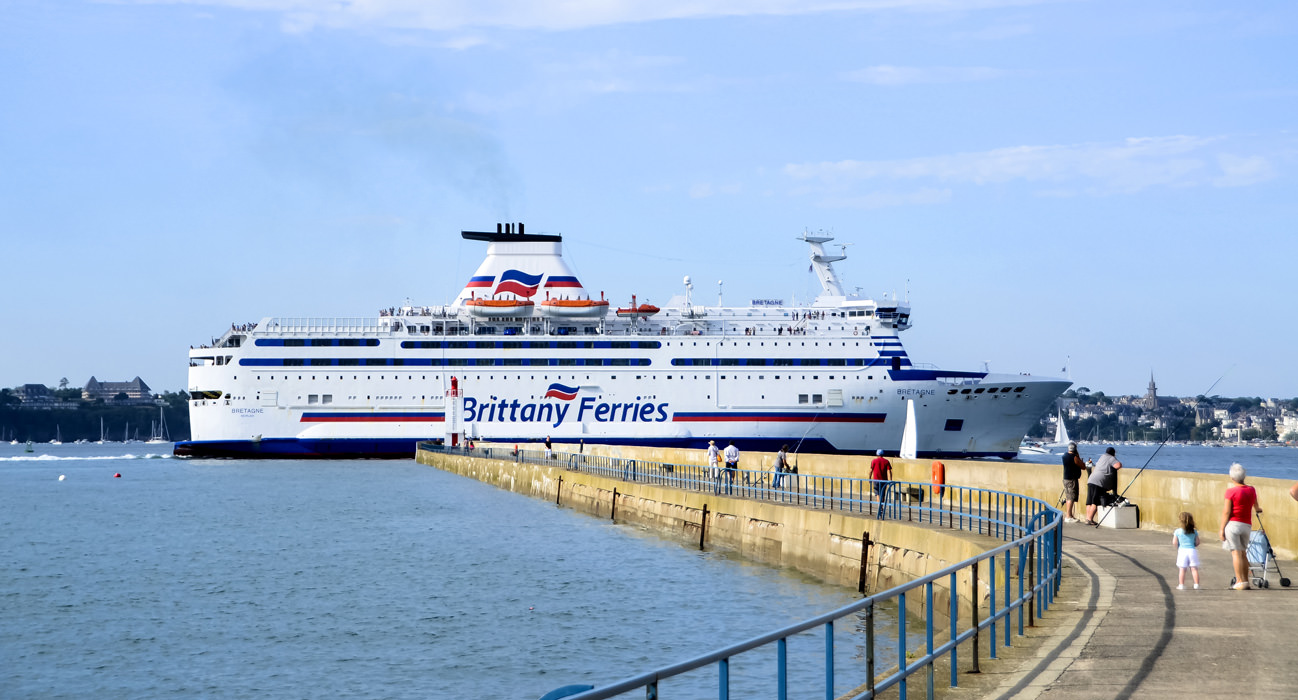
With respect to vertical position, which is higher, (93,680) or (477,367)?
(477,367)

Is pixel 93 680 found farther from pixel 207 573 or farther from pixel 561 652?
pixel 207 573

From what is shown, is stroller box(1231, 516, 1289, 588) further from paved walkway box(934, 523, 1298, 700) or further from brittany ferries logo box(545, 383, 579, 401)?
brittany ferries logo box(545, 383, 579, 401)

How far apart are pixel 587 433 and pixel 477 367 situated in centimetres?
767

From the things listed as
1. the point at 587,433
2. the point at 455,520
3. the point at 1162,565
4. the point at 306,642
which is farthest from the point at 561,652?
the point at 587,433

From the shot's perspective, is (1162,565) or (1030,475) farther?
(1030,475)

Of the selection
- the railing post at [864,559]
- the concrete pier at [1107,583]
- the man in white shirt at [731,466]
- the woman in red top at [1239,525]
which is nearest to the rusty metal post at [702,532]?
the concrete pier at [1107,583]

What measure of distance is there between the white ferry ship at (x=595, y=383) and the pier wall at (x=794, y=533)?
28900mm

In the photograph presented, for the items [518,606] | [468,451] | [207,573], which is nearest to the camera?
[518,606]

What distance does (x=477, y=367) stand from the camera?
75.4 meters

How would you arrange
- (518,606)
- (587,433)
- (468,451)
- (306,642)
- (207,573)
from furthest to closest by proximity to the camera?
(587,433) → (468,451) → (207,573) → (518,606) → (306,642)

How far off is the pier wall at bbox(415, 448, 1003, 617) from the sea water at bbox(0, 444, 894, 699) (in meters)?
0.60

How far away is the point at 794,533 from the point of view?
2558cm

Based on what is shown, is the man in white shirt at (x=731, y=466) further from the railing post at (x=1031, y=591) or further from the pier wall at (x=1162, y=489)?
the railing post at (x=1031, y=591)

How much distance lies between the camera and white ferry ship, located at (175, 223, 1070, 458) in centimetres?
7231
